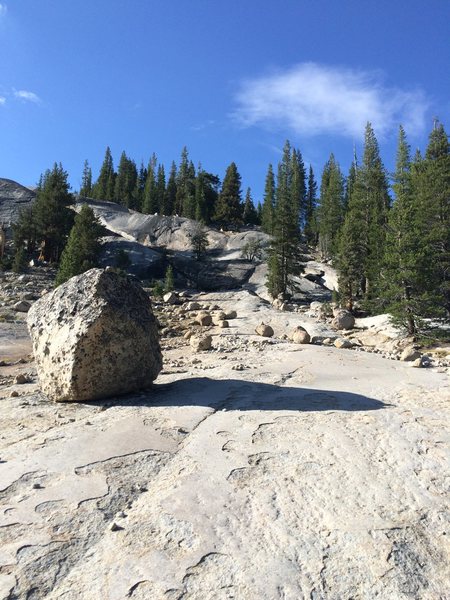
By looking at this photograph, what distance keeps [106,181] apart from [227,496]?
10355 cm

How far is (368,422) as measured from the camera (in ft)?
23.4

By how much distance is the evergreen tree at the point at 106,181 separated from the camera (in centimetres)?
9219

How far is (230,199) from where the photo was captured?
75.4 metres

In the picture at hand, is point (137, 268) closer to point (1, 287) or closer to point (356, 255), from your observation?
point (1, 287)

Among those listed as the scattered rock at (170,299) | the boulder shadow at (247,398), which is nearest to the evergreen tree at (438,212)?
the scattered rock at (170,299)

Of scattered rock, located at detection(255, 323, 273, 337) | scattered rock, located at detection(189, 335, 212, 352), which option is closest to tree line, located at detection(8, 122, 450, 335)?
scattered rock, located at detection(255, 323, 273, 337)

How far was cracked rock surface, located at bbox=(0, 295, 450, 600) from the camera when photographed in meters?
3.76

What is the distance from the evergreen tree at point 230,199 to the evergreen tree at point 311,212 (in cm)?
1384

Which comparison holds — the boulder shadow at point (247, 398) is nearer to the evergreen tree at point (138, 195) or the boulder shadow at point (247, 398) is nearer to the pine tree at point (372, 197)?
the pine tree at point (372, 197)

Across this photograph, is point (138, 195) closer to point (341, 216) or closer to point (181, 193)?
point (181, 193)

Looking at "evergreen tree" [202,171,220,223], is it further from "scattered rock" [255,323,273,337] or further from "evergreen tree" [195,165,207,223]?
"scattered rock" [255,323,273,337]

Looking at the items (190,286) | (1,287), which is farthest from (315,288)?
(1,287)

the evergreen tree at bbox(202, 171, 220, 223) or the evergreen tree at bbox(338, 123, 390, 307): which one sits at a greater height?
the evergreen tree at bbox(202, 171, 220, 223)

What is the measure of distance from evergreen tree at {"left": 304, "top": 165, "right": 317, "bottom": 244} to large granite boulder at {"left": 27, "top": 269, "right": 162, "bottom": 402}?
229 ft
